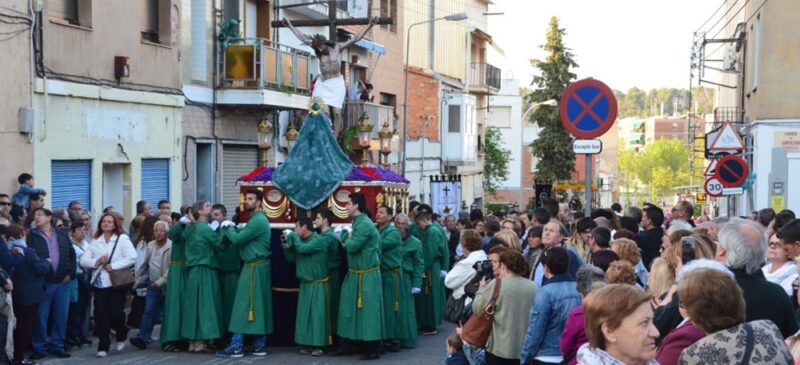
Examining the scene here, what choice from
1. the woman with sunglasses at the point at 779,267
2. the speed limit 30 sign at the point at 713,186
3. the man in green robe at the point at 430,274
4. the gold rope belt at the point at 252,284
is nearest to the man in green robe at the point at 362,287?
the gold rope belt at the point at 252,284

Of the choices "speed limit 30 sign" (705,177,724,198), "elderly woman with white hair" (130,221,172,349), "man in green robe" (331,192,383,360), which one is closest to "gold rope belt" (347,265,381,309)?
"man in green robe" (331,192,383,360)

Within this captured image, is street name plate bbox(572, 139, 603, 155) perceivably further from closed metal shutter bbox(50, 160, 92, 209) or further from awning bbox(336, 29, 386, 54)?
awning bbox(336, 29, 386, 54)

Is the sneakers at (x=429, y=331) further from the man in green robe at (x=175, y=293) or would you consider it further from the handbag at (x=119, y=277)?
the handbag at (x=119, y=277)

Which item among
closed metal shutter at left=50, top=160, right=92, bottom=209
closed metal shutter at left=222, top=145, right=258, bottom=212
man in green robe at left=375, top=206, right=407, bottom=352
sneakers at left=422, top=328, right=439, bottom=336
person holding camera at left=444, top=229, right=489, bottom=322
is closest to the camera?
person holding camera at left=444, top=229, right=489, bottom=322

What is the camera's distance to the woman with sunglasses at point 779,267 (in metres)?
9.27

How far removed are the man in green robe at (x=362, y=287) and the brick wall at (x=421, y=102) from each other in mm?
31201

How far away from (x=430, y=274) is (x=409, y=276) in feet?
4.72

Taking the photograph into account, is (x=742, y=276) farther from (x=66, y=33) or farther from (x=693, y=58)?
(x=693, y=58)

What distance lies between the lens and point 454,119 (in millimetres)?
50906

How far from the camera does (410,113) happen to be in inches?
1823

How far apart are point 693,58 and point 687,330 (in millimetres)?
38269

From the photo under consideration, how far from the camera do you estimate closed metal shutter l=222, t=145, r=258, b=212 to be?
27.2 metres

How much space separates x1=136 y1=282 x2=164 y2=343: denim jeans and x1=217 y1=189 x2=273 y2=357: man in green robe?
0.91m

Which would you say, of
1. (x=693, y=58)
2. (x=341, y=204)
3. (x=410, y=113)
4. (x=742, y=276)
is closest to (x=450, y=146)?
(x=410, y=113)
